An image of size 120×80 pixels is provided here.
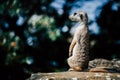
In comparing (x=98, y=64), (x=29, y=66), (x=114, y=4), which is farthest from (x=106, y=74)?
(x=114, y=4)

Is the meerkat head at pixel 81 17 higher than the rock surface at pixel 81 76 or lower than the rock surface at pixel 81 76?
higher

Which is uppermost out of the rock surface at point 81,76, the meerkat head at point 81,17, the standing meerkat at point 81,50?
the meerkat head at point 81,17

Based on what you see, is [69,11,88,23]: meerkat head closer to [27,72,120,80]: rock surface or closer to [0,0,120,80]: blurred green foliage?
[27,72,120,80]: rock surface

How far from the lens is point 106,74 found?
988 cm

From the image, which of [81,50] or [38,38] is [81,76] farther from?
[38,38]

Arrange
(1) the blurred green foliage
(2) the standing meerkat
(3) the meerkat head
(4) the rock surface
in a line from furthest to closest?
(1) the blurred green foliage < (3) the meerkat head < (2) the standing meerkat < (4) the rock surface

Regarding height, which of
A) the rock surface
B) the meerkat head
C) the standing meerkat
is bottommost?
the rock surface

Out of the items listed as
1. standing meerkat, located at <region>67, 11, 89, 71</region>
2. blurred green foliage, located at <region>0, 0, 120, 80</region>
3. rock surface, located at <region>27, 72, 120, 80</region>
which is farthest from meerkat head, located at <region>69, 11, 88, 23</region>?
blurred green foliage, located at <region>0, 0, 120, 80</region>

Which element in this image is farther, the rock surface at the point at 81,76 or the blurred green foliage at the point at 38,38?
the blurred green foliage at the point at 38,38

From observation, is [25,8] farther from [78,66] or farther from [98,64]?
[78,66]

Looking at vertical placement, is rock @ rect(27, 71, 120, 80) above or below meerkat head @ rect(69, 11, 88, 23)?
below

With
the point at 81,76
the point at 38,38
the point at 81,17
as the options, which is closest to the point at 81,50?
the point at 81,17

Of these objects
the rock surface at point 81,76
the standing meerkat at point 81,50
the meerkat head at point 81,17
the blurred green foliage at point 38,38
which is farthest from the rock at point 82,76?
the blurred green foliage at point 38,38

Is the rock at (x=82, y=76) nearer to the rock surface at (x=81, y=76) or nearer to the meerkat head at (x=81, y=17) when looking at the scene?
the rock surface at (x=81, y=76)
